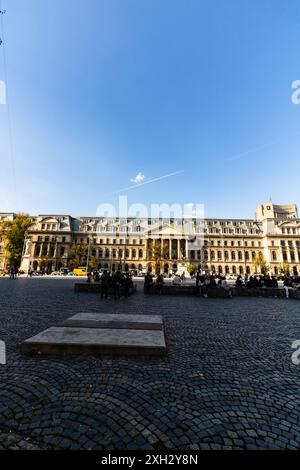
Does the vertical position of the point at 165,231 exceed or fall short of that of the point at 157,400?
it exceeds it

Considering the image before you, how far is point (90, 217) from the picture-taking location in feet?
288

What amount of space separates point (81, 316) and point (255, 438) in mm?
6159

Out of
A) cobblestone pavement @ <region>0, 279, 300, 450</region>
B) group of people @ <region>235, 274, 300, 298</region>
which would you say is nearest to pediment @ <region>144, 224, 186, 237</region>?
group of people @ <region>235, 274, 300, 298</region>

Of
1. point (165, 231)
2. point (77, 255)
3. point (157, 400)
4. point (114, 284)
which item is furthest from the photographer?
point (165, 231)

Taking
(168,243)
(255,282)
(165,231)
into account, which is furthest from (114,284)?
(165,231)

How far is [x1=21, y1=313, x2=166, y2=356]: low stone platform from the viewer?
459 cm

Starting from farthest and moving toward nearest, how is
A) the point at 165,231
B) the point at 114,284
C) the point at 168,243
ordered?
the point at 165,231 → the point at 168,243 → the point at 114,284

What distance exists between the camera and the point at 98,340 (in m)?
4.92

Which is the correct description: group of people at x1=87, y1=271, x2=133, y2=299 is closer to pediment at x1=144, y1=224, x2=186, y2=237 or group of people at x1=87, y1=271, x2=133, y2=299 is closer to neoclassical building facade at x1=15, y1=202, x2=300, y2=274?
neoclassical building facade at x1=15, y1=202, x2=300, y2=274

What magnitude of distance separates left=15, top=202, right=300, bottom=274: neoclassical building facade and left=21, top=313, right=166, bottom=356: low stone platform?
69065 millimetres

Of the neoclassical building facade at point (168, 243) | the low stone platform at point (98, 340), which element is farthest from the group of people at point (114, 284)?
the neoclassical building facade at point (168, 243)

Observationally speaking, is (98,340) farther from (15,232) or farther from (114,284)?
(15,232)

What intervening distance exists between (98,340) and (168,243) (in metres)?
75.2
